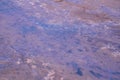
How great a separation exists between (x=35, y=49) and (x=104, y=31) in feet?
4.51

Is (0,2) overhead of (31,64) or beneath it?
overhead

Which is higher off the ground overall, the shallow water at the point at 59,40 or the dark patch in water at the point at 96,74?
the shallow water at the point at 59,40

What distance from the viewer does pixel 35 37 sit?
12.8ft

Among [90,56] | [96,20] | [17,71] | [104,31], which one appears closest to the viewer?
[17,71]

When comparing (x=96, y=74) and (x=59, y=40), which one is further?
(x=59, y=40)

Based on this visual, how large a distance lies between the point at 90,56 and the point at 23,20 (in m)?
1.59

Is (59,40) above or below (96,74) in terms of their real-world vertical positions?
above

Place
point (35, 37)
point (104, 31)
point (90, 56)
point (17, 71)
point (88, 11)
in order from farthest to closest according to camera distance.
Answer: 1. point (88, 11)
2. point (104, 31)
3. point (35, 37)
4. point (90, 56)
5. point (17, 71)

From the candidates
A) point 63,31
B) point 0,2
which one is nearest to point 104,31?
point 63,31

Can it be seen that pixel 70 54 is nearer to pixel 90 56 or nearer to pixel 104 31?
pixel 90 56

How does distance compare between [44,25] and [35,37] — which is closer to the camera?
[35,37]

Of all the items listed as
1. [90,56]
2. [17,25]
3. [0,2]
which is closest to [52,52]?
[90,56]

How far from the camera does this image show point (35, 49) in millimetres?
3605

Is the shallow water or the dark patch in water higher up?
the shallow water
